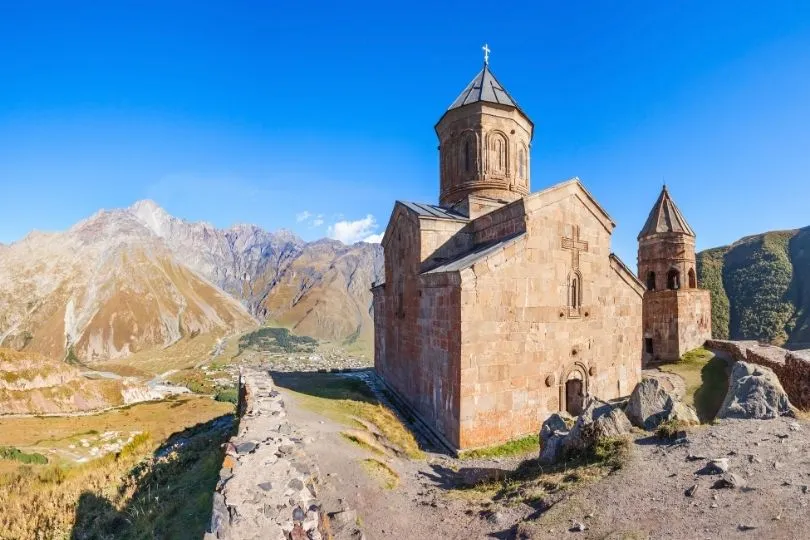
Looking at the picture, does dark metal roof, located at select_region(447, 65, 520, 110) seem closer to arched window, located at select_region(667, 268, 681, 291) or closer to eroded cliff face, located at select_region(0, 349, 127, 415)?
arched window, located at select_region(667, 268, 681, 291)

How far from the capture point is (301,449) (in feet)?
17.7

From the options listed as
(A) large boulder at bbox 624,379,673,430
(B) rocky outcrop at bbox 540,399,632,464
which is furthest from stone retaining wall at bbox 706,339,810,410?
(B) rocky outcrop at bbox 540,399,632,464

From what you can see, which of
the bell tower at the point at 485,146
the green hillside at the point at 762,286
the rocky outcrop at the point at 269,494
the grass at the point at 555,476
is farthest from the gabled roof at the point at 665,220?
the green hillside at the point at 762,286

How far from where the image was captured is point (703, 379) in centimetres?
1412

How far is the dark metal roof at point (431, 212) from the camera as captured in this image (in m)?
11.0

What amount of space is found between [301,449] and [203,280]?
10047 cm

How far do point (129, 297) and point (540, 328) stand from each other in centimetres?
8569

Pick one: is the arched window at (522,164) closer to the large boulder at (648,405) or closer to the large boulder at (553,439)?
the large boulder at (648,405)

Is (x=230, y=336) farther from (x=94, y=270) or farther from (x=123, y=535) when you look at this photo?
(x=123, y=535)

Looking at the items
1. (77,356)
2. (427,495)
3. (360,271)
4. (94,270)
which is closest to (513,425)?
(427,495)

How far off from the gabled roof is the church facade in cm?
888

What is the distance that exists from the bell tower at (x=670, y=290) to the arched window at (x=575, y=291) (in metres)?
9.97

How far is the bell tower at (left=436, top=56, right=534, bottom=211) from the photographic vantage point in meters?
13.1

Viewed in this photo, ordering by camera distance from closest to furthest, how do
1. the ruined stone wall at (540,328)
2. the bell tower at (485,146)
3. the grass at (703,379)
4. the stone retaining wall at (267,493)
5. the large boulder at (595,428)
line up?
the stone retaining wall at (267,493), the large boulder at (595,428), the ruined stone wall at (540,328), the grass at (703,379), the bell tower at (485,146)
